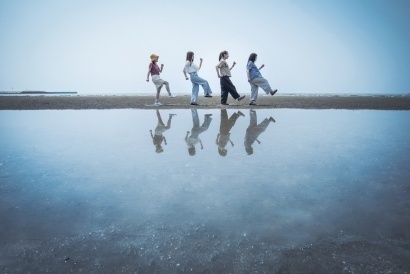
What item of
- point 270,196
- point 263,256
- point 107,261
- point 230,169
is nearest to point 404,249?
point 263,256

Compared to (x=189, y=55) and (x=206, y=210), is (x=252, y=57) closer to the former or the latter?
(x=189, y=55)

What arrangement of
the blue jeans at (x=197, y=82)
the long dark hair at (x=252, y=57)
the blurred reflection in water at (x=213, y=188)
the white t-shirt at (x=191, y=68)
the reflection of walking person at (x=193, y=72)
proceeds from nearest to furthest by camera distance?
the blurred reflection in water at (x=213, y=188), the long dark hair at (x=252, y=57), the reflection of walking person at (x=193, y=72), the white t-shirt at (x=191, y=68), the blue jeans at (x=197, y=82)

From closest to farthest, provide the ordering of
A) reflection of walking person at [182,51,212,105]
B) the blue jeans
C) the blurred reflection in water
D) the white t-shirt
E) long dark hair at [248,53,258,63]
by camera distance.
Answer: the blurred reflection in water < long dark hair at [248,53,258,63] < reflection of walking person at [182,51,212,105] < the white t-shirt < the blue jeans

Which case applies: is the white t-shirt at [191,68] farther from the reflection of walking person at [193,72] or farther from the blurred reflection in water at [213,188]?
the blurred reflection in water at [213,188]

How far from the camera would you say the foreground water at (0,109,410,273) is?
1.41 m

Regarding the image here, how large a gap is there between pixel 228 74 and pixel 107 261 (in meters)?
11.2

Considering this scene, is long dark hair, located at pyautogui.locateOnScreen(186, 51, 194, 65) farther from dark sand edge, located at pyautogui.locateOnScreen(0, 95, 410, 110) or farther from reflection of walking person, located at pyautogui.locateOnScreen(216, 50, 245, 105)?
dark sand edge, located at pyautogui.locateOnScreen(0, 95, 410, 110)

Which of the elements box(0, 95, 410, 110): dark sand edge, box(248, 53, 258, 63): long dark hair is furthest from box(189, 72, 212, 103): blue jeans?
box(248, 53, 258, 63): long dark hair

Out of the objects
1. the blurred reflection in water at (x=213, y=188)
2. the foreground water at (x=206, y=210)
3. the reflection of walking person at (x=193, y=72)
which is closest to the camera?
the foreground water at (x=206, y=210)

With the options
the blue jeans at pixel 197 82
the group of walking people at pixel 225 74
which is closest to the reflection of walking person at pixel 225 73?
the group of walking people at pixel 225 74

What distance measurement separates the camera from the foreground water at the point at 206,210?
4.62 feet

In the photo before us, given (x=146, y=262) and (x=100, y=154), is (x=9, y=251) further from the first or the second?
(x=100, y=154)

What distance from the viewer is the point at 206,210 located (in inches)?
76.1

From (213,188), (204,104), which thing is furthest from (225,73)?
(213,188)
